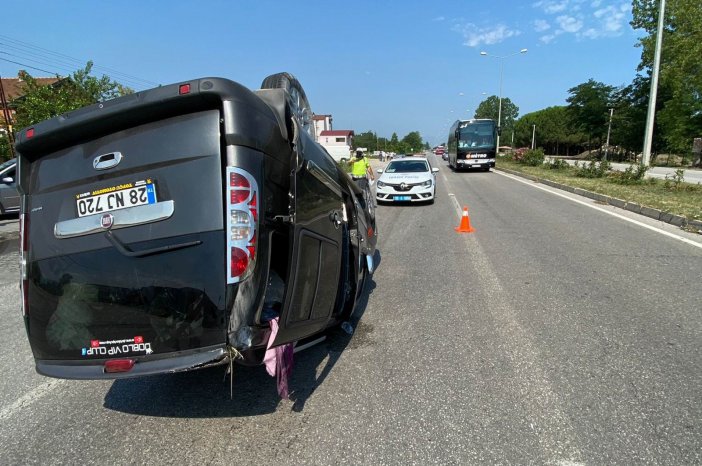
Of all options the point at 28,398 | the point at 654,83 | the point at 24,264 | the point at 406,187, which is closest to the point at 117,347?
the point at 24,264

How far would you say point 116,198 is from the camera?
2277mm

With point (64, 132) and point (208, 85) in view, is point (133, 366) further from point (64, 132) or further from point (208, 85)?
point (208, 85)

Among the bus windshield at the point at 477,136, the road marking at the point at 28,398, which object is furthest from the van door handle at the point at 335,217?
the bus windshield at the point at 477,136

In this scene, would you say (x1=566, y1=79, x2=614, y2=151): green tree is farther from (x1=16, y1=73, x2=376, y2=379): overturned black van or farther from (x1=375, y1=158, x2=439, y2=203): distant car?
(x1=16, y1=73, x2=376, y2=379): overturned black van

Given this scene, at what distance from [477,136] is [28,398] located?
93.2 ft

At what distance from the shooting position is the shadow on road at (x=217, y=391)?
109 inches

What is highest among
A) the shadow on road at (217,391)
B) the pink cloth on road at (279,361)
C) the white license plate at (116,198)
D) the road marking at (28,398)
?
the white license plate at (116,198)

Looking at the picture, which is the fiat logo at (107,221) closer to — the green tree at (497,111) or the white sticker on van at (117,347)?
the white sticker on van at (117,347)

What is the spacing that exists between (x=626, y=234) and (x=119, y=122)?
27.7 feet

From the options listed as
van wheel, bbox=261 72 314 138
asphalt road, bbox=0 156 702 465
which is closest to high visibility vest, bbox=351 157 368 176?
van wheel, bbox=261 72 314 138

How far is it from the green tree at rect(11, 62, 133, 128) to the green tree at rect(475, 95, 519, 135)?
350 feet

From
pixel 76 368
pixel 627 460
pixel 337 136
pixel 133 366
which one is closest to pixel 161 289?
pixel 133 366

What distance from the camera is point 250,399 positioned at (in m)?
2.87

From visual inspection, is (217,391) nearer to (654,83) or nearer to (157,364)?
(157,364)
